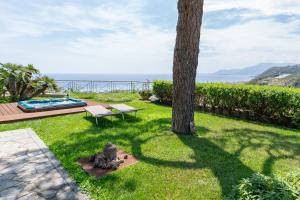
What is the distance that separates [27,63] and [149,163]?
452 inches

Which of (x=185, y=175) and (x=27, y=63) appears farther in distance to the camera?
(x=27, y=63)

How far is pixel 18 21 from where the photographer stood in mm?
12211

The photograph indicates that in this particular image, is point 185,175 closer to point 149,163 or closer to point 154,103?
point 149,163

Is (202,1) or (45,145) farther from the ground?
(202,1)

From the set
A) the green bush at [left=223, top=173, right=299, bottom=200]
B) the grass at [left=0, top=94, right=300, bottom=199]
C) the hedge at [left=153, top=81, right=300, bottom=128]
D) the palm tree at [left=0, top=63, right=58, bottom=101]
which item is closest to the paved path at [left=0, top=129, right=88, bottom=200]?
the grass at [left=0, top=94, right=300, bottom=199]

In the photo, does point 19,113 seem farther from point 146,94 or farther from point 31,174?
point 146,94

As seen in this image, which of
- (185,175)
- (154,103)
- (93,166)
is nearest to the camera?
(185,175)

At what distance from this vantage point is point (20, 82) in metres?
12.3

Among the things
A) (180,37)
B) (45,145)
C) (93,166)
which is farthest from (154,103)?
(93,166)

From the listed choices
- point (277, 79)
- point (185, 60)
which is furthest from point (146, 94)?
point (277, 79)

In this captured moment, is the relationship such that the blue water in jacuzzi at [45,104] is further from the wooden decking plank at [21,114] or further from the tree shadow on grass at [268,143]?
the tree shadow on grass at [268,143]

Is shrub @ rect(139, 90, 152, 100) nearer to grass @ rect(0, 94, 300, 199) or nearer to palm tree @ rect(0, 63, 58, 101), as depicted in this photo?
grass @ rect(0, 94, 300, 199)

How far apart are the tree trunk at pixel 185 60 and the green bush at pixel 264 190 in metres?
3.55

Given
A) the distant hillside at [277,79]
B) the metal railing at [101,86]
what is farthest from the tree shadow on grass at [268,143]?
the metal railing at [101,86]
